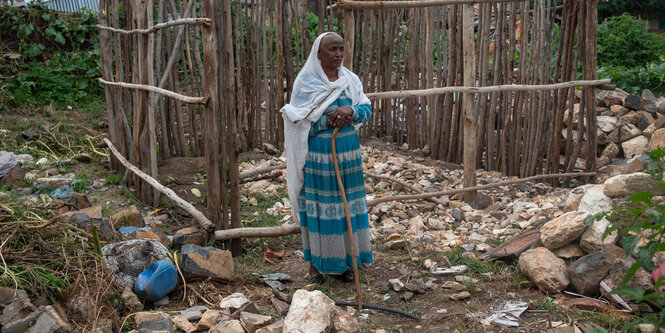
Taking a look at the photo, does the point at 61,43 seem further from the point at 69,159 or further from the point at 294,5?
the point at 294,5

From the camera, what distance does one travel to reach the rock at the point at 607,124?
20.4 ft

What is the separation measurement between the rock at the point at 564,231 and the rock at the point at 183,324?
7.68 feet

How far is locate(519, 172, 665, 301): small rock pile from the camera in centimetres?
351

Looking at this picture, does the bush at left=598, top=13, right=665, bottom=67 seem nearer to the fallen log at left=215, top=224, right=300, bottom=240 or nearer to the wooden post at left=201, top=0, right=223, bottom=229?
the fallen log at left=215, top=224, right=300, bottom=240

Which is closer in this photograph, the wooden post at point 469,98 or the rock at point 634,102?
the wooden post at point 469,98

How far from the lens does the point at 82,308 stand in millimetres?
3037

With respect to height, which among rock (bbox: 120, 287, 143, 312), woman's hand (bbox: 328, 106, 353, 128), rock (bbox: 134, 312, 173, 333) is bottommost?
rock (bbox: 134, 312, 173, 333)

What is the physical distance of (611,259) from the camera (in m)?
3.67

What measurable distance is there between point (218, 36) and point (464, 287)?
2.41m

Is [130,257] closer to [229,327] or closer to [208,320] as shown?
[208,320]

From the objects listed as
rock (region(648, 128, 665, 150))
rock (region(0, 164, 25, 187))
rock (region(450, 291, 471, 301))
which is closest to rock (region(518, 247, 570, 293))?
rock (region(450, 291, 471, 301))

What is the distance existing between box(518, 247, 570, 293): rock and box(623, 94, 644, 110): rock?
11.0 ft

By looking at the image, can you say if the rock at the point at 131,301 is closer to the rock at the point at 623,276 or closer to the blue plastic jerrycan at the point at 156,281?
the blue plastic jerrycan at the point at 156,281

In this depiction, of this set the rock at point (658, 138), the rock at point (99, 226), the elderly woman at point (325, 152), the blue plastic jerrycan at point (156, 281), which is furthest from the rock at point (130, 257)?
the rock at point (658, 138)
